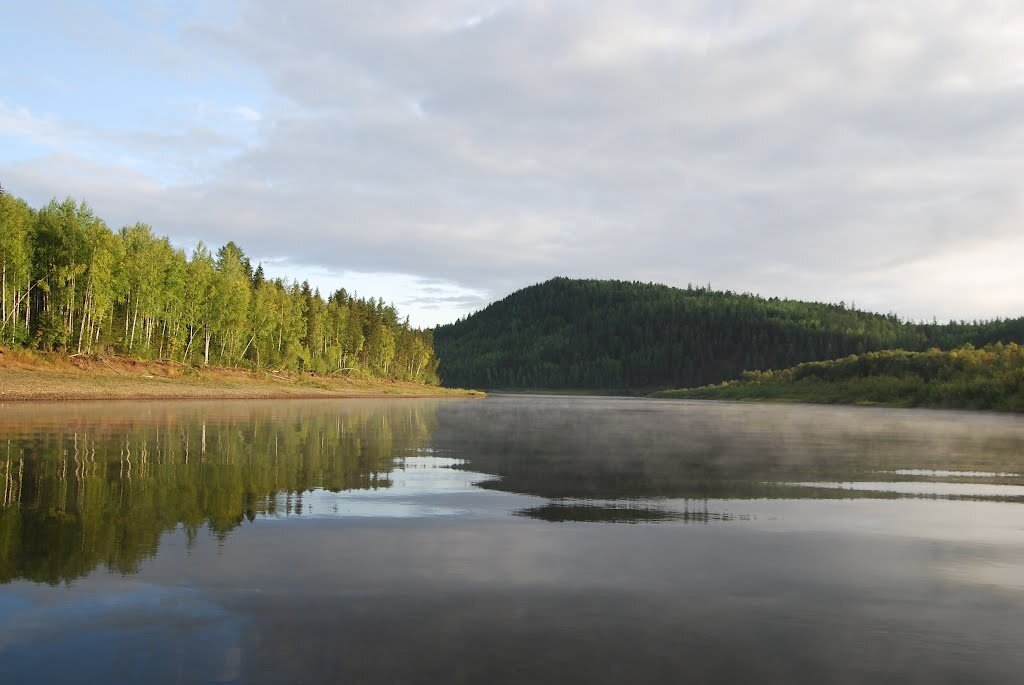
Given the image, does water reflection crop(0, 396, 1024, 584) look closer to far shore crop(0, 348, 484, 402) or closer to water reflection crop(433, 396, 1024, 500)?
water reflection crop(433, 396, 1024, 500)

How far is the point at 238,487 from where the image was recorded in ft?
47.7

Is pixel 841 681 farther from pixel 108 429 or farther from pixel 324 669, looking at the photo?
pixel 108 429

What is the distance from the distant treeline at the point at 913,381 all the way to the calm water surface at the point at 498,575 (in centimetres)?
7961

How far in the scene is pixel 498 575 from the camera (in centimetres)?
858

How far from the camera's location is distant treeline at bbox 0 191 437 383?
220 ft

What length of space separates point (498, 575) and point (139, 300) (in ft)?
268

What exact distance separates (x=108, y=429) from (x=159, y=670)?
86.5 feet

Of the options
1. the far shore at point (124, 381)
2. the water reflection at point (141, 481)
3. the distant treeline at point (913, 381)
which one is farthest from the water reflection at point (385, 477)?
the distant treeline at point (913, 381)

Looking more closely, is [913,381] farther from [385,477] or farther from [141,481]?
[141,481]

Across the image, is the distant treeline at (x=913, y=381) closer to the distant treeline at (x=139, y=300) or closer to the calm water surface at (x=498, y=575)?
the calm water surface at (x=498, y=575)

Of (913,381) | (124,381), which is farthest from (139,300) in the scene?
(913,381)

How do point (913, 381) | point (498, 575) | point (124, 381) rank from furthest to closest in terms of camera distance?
point (913, 381) < point (124, 381) < point (498, 575)

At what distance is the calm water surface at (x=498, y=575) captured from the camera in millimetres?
5934

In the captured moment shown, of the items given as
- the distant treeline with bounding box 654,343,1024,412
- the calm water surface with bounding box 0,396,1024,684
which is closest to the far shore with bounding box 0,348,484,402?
the calm water surface with bounding box 0,396,1024,684
